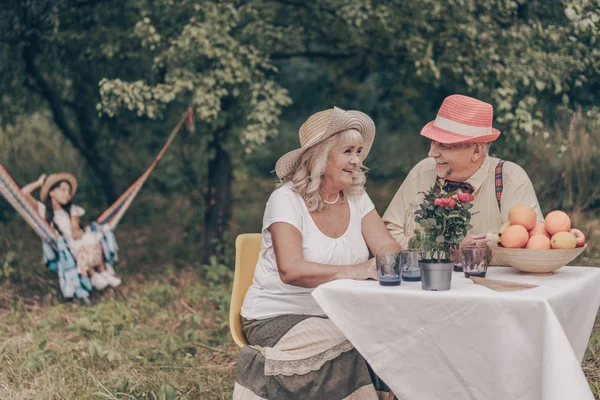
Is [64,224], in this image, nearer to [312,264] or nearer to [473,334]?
[312,264]

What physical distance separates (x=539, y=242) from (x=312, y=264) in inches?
33.6

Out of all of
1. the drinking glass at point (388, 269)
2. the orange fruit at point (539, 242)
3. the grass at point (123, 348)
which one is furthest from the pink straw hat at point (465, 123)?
the grass at point (123, 348)

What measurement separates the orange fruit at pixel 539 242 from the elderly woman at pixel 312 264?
0.58 metres

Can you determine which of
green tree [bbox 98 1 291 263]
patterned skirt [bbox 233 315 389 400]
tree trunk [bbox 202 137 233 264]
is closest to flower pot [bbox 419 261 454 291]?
patterned skirt [bbox 233 315 389 400]

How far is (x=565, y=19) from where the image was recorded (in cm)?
575

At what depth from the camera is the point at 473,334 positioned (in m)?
2.71

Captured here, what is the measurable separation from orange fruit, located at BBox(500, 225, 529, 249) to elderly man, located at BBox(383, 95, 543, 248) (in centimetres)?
58

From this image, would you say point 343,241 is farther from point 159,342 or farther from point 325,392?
point 159,342

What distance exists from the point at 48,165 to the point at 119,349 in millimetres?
4324

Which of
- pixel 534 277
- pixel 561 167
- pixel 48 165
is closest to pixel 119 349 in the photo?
pixel 534 277

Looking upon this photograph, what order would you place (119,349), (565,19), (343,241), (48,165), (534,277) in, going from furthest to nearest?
1. (48,165)
2. (565,19)
3. (119,349)
4. (343,241)
5. (534,277)

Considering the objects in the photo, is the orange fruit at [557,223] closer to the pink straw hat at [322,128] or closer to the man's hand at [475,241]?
the man's hand at [475,241]

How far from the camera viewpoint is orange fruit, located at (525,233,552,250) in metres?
2.96

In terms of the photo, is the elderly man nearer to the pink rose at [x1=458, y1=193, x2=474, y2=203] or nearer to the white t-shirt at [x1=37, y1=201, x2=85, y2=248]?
the pink rose at [x1=458, y1=193, x2=474, y2=203]
